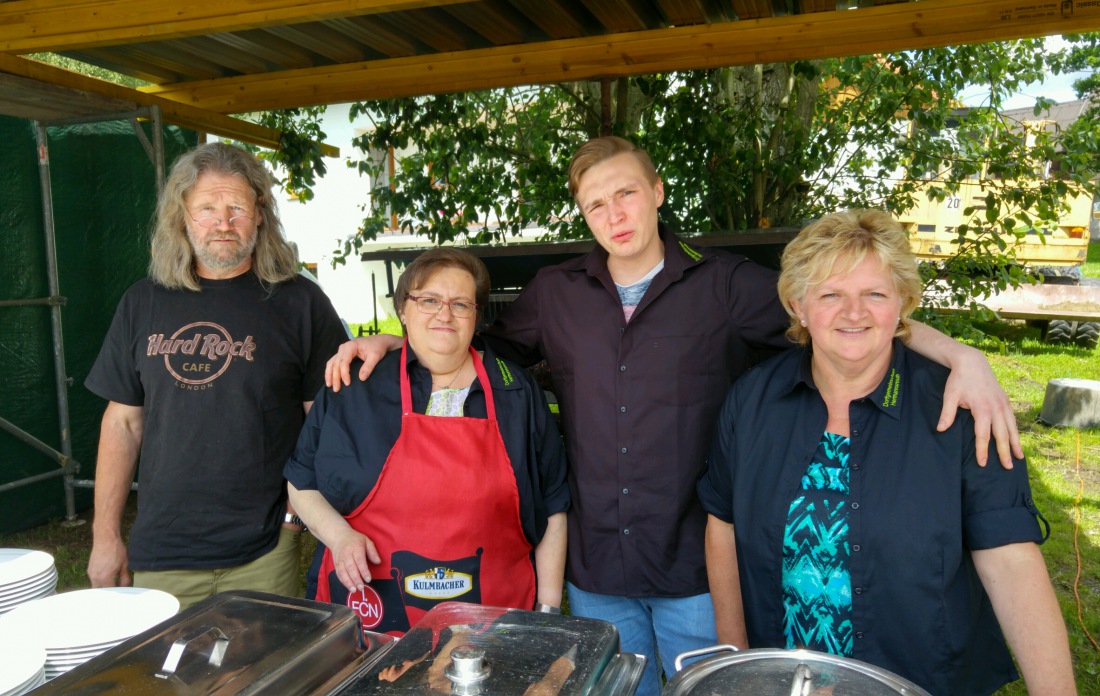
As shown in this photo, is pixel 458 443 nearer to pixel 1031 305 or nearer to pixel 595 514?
pixel 595 514

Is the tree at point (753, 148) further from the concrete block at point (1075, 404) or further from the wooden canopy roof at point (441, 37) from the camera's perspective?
the concrete block at point (1075, 404)

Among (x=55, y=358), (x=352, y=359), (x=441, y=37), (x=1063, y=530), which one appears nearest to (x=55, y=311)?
(x=55, y=358)

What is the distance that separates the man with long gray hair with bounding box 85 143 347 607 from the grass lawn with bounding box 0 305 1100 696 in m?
2.73

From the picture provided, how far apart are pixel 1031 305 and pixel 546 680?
11218 millimetres

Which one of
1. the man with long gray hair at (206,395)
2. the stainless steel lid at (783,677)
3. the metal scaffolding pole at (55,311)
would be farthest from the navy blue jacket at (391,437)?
the metal scaffolding pole at (55,311)

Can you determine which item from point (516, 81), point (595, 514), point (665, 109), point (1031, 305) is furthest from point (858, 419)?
point (1031, 305)

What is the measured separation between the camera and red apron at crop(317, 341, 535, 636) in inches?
74.7

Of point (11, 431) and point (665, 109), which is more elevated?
point (665, 109)

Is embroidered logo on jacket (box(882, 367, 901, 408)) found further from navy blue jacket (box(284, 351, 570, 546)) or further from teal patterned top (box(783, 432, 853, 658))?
navy blue jacket (box(284, 351, 570, 546))

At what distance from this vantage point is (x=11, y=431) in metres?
4.86

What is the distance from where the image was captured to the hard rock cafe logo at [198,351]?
2.19 meters

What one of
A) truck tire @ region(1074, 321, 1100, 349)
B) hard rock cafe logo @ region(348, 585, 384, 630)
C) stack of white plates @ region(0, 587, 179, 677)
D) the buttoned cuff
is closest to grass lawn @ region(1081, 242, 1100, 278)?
truck tire @ region(1074, 321, 1100, 349)

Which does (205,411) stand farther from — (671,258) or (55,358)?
(55,358)

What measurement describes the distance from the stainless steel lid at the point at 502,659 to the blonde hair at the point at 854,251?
931 millimetres
